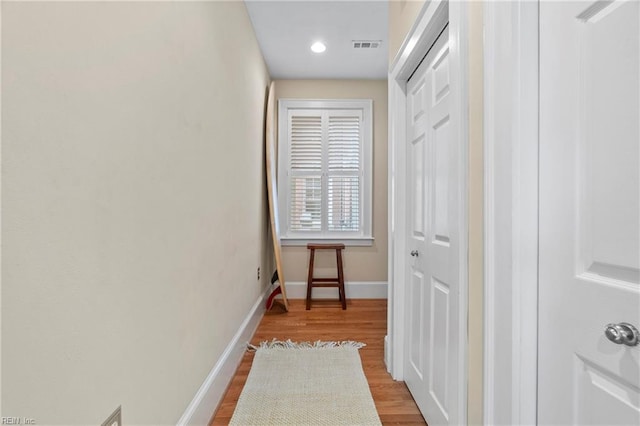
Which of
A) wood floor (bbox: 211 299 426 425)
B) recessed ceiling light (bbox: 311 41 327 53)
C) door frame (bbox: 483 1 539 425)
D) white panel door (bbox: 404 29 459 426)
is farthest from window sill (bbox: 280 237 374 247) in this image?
door frame (bbox: 483 1 539 425)

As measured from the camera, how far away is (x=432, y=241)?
1479 mm

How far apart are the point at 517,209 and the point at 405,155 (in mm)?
1158

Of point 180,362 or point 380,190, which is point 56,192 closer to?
point 180,362

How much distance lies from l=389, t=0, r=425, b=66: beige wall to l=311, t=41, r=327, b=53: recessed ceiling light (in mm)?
1074

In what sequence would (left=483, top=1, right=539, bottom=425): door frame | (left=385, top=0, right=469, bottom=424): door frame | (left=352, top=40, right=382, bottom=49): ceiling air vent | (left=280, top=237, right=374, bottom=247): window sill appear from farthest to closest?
(left=280, top=237, right=374, bottom=247): window sill
(left=352, top=40, right=382, bottom=49): ceiling air vent
(left=385, top=0, right=469, bottom=424): door frame
(left=483, top=1, right=539, bottom=425): door frame

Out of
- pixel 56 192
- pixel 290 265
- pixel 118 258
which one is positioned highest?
pixel 56 192

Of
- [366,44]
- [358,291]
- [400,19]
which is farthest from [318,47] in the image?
[358,291]

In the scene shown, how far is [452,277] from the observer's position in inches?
48.3

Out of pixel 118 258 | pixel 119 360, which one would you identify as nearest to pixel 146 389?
pixel 119 360

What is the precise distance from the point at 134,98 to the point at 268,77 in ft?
9.40

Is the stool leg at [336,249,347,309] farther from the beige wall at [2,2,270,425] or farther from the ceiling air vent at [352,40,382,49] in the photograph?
the ceiling air vent at [352,40,382,49]

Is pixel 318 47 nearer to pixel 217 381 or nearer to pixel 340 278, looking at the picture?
pixel 340 278

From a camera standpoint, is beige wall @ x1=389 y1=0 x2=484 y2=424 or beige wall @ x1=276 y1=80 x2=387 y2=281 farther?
beige wall @ x1=276 y1=80 x2=387 y2=281

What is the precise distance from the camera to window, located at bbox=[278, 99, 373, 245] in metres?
3.78
